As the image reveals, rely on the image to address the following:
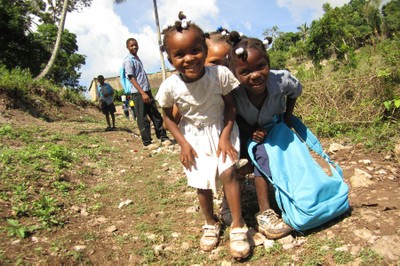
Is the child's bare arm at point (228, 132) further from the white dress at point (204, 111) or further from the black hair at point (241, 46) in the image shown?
the black hair at point (241, 46)

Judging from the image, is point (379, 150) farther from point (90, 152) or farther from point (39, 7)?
point (39, 7)

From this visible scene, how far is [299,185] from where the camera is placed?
1963 mm

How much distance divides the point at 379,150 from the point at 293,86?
1.48 metres

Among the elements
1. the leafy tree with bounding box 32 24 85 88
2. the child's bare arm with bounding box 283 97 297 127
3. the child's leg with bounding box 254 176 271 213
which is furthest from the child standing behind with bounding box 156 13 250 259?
the leafy tree with bounding box 32 24 85 88

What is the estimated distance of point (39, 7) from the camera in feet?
59.2

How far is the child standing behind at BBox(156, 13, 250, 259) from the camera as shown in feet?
6.05

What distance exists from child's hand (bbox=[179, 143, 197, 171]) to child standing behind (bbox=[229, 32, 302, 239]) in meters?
0.45

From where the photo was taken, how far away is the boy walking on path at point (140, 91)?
15.8 feet

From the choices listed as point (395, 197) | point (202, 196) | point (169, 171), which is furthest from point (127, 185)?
point (395, 197)

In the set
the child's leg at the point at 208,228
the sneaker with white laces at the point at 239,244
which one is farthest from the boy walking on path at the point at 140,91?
the sneaker with white laces at the point at 239,244

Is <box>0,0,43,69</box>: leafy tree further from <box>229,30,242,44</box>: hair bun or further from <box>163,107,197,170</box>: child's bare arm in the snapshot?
<box>229,30,242,44</box>: hair bun

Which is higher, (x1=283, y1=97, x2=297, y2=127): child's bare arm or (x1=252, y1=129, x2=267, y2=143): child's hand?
(x1=283, y1=97, x2=297, y2=127): child's bare arm

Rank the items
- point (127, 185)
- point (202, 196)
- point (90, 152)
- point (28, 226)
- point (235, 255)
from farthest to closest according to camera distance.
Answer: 1. point (90, 152)
2. point (127, 185)
3. point (28, 226)
4. point (202, 196)
5. point (235, 255)

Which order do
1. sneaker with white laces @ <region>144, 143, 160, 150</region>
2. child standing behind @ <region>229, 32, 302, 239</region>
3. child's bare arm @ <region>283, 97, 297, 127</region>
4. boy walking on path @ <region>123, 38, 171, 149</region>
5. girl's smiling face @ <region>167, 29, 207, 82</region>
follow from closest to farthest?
girl's smiling face @ <region>167, 29, 207, 82</region> → child standing behind @ <region>229, 32, 302, 239</region> → child's bare arm @ <region>283, 97, 297, 127</region> → boy walking on path @ <region>123, 38, 171, 149</region> → sneaker with white laces @ <region>144, 143, 160, 150</region>
